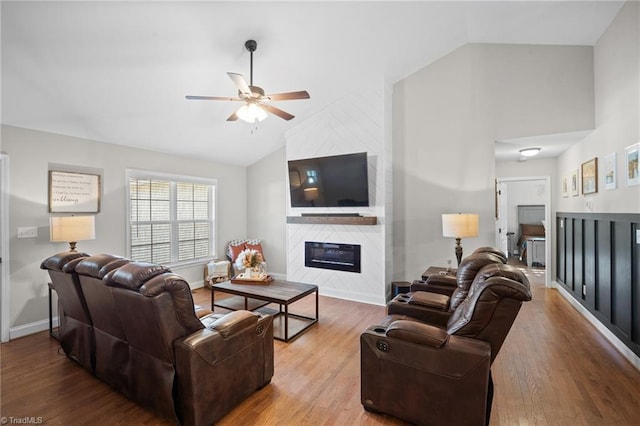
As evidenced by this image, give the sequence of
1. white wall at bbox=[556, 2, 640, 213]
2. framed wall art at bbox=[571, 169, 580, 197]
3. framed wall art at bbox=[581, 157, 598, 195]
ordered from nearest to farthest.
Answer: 1. white wall at bbox=[556, 2, 640, 213]
2. framed wall art at bbox=[581, 157, 598, 195]
3. framed wall art at bbox=[571, 169, 580, 197]

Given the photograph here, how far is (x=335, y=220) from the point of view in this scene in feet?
15.5

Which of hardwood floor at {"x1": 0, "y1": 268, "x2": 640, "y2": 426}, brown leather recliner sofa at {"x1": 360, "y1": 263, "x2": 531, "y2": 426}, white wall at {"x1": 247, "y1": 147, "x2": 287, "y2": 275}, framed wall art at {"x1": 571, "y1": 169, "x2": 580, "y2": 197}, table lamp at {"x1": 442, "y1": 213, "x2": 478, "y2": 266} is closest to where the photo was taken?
brown leather recliner sofa at {"x1": 360, "y1": 263, "x2": 531, "y2": 426}

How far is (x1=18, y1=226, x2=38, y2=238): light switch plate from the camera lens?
10.8ft

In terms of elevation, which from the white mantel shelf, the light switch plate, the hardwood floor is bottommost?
the hardwood floor

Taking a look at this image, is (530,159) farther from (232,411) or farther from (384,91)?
(232,411)

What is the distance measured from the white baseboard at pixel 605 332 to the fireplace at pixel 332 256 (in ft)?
9.64

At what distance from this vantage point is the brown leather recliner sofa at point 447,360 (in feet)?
5.52

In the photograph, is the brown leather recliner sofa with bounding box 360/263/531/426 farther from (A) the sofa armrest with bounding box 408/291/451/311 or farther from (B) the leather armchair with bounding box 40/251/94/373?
(B) the leather armchair with bounding box 40/251/94/373

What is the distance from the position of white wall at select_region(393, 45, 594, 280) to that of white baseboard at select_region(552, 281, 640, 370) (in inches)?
54.5

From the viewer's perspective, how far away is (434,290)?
3.13 metres

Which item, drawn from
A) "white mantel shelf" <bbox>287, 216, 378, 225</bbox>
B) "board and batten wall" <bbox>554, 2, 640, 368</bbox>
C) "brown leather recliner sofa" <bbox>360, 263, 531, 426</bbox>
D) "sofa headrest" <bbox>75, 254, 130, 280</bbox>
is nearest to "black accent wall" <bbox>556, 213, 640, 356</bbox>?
"board and batten wall" <bbox>554, 2, 640, 368</bbox>

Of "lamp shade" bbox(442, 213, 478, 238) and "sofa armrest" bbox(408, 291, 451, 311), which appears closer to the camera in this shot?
"sofa armrest" bbox(408, 291, 451, 311)

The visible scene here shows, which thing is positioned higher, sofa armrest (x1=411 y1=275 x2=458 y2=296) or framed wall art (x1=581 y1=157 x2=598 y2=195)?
framed wall art (x1=581 y1=157 x2=598 y2=195)

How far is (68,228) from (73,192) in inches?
29.6
